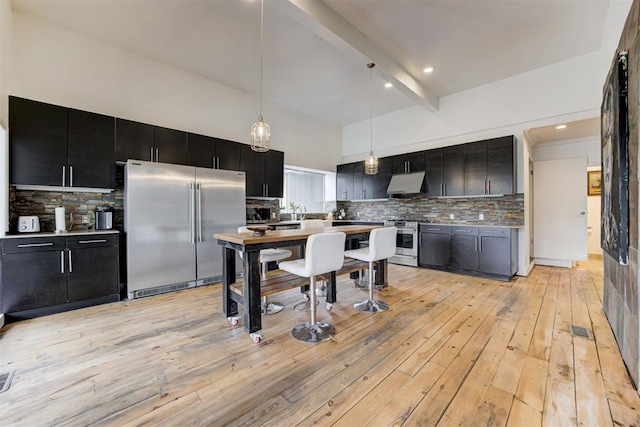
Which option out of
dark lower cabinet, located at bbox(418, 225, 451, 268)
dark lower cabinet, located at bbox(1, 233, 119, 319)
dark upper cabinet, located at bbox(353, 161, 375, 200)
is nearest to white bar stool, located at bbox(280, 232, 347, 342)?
dark lower cabinet, located at bbox(1, 233, 119, 319)

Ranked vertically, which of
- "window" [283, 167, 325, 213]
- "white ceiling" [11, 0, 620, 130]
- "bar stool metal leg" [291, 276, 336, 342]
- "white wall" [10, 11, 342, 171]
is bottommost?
"bar stool metal leg" [291, 276, 336, 342]

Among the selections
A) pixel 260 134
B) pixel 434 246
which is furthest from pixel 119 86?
pixel 434 246

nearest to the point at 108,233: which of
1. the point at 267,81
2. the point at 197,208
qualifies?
the point at 197,208

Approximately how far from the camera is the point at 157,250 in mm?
3537

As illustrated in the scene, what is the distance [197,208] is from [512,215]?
17.0ft

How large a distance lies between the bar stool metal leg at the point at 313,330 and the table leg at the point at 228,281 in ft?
2.39

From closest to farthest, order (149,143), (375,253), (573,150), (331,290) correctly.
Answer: (375,253) → (331,290) → (149,143) → (573,150)

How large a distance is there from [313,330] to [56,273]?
288 centimetres

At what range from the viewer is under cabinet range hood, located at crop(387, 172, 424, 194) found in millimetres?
5234

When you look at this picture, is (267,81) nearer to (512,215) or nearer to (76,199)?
(76,199)

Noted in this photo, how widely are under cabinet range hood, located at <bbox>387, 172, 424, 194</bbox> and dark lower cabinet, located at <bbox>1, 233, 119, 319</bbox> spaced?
474 centimetres

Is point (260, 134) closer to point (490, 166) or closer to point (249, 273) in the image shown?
point (249, 273)

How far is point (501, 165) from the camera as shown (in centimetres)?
439

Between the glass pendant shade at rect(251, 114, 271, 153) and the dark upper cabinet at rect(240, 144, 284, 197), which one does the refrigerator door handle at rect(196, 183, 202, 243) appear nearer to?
the dark upper cabinet at rect(240, 144, 284, 197)
